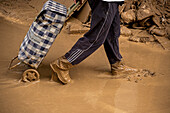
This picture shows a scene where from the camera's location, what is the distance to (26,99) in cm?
221

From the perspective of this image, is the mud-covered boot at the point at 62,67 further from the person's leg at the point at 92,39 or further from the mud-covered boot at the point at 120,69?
the mud-covered boot at the point at 120,69

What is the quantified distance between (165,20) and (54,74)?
9.09 feet

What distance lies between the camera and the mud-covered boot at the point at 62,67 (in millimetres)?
2471

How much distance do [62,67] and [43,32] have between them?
443 mm

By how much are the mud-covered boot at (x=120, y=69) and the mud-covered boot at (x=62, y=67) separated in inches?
24.4

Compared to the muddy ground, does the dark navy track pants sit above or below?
above

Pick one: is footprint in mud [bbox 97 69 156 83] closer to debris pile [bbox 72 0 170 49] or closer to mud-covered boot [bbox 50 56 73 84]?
mud-covered boot [bbox 50 56 73 84]

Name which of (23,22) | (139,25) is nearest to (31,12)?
(23,22)

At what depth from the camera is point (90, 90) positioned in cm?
246

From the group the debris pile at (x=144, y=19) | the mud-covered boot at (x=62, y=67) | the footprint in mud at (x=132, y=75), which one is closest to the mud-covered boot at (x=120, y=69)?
the footprint in mud at (x=132, y=75)

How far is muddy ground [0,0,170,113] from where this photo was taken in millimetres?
2137

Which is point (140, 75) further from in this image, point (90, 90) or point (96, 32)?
point (96, 32)

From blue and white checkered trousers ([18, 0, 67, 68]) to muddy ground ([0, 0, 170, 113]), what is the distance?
322 millimetres

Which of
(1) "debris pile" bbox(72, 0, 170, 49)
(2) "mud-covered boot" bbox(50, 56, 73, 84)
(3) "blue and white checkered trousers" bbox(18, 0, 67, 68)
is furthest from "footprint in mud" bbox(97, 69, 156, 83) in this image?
(1) "debris pile" bbox(72, 0, 170, 49)
